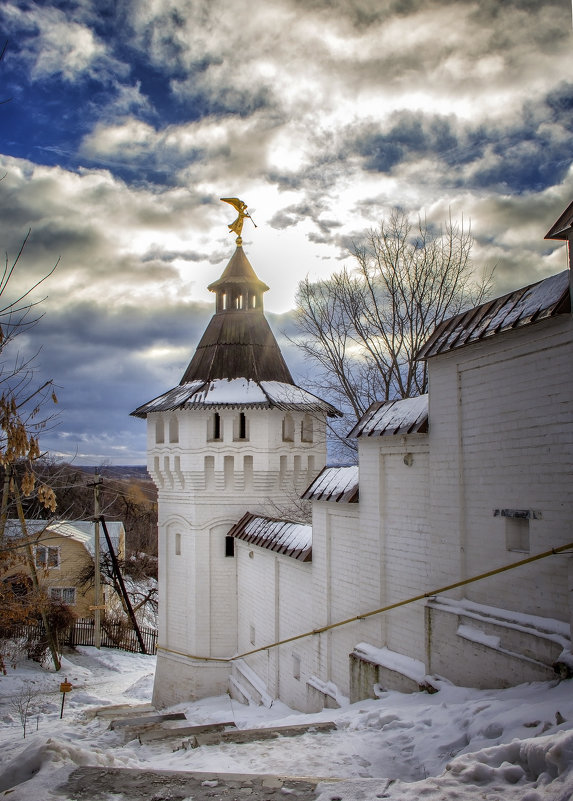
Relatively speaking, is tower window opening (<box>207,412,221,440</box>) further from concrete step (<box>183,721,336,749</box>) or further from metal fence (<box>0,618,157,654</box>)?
metal fence (<box>0,618,157,654</box>)

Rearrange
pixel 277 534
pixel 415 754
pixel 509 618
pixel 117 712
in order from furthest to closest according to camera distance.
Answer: pixel 117 712
pixel 277 534
pixel 509 618
pixel 415 754

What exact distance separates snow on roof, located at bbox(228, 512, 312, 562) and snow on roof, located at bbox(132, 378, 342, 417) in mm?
3065

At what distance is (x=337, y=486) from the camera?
33.1 feet

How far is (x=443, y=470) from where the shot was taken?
23.8ft

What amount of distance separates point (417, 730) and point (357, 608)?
3.81 metres

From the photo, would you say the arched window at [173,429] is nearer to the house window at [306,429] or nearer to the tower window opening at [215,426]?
the tower window opening at [215,426]

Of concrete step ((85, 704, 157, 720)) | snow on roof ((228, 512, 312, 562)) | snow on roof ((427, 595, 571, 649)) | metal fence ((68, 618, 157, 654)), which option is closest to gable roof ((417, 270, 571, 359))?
snow on roof ((427, 595, 571, 649))

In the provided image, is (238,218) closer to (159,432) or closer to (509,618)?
(159,432)

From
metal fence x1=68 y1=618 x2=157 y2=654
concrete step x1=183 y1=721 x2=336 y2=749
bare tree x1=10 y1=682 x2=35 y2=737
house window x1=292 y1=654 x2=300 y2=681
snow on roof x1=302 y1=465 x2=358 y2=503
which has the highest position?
snow on roof x1=302 y1=465 x2=358 y2=503

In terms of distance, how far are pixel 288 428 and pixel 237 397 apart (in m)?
1.87

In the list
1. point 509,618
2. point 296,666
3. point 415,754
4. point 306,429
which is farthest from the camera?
point 306,429

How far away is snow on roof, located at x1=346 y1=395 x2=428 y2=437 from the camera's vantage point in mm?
7743

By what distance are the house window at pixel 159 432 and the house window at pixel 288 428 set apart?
3675mm

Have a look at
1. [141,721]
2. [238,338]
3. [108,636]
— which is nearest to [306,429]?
[238,338]
